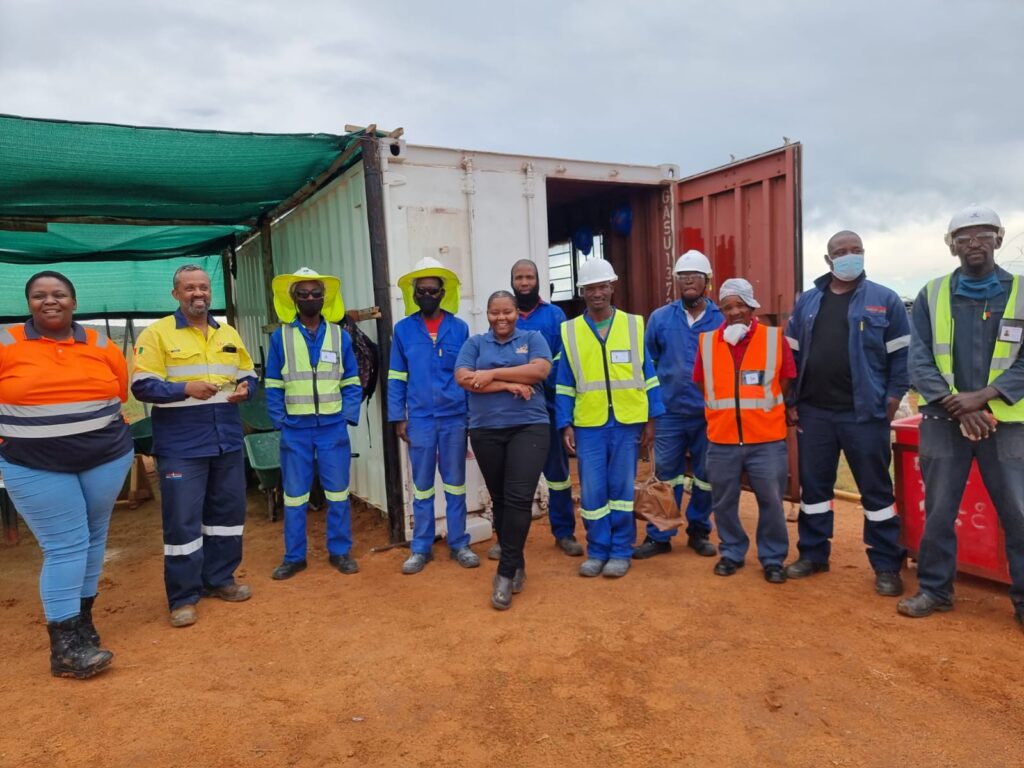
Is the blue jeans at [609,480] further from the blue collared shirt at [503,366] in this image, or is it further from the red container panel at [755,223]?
the red container panel at [755,223]

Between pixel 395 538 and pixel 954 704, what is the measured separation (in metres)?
3.73

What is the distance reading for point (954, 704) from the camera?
287 cm

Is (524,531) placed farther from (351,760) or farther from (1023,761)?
(1023,761)

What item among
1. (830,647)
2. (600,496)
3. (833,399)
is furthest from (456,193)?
(830,647)

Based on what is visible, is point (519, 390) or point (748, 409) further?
point (748, 409)

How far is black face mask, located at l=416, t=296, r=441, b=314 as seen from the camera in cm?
473

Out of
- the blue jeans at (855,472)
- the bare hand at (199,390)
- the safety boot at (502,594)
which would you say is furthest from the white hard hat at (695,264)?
the bare hand at (199,390)

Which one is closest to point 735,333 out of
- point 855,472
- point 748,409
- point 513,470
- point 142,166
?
point 748,409

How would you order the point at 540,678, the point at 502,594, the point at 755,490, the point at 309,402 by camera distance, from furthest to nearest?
1. the point at 309,402
2. the point at 755,490
3. the point at 502,594
4. the point at 540,678

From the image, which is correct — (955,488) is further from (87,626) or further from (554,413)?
(87,626)

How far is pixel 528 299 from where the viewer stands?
4891 millimetres

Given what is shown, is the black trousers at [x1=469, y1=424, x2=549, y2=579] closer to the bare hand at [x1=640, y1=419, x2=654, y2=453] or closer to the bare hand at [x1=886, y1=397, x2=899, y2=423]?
the bare hand at [x1=640, y1=419, x2=654, y2=453]

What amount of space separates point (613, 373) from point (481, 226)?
76.3 inches

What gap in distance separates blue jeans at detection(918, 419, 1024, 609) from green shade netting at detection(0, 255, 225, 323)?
924cm
